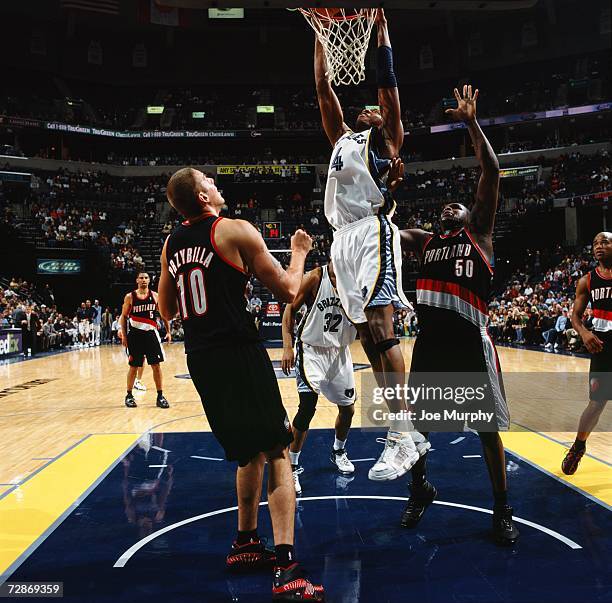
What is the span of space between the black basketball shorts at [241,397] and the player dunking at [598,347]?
113 inches

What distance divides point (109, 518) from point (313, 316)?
7.39ft

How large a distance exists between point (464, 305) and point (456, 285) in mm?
138

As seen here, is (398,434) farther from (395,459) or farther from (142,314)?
(142,314)

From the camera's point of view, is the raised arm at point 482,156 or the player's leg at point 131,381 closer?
the raised arm at point 482,156

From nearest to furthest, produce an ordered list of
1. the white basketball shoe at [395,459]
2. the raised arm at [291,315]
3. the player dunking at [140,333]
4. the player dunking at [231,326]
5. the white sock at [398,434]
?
the player dunking at [231,326] < the white basketball shoe at [395,459] < the white sock at [398,434] < the raised arm at [291,315] < the player dunking at [140,333]

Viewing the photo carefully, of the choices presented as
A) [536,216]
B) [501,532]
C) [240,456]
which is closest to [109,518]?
[240,456]

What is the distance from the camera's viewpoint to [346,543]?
11.5 ft

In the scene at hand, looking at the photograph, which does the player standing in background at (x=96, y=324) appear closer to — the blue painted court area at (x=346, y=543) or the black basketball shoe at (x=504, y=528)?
the blue painted court area at (x=346, y=543)

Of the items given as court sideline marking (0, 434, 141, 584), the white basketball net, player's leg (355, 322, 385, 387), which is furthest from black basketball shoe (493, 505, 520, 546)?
the white basketball net

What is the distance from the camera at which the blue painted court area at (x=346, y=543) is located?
9.46 ft

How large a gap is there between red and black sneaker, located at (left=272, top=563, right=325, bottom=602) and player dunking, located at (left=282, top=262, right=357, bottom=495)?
2235 millimetres

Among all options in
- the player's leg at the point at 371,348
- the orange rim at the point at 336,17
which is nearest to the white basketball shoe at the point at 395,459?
the player's leg at the point at 371,348

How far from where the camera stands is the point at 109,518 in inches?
154

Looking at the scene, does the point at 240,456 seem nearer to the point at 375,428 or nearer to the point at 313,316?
the point at 313,316
